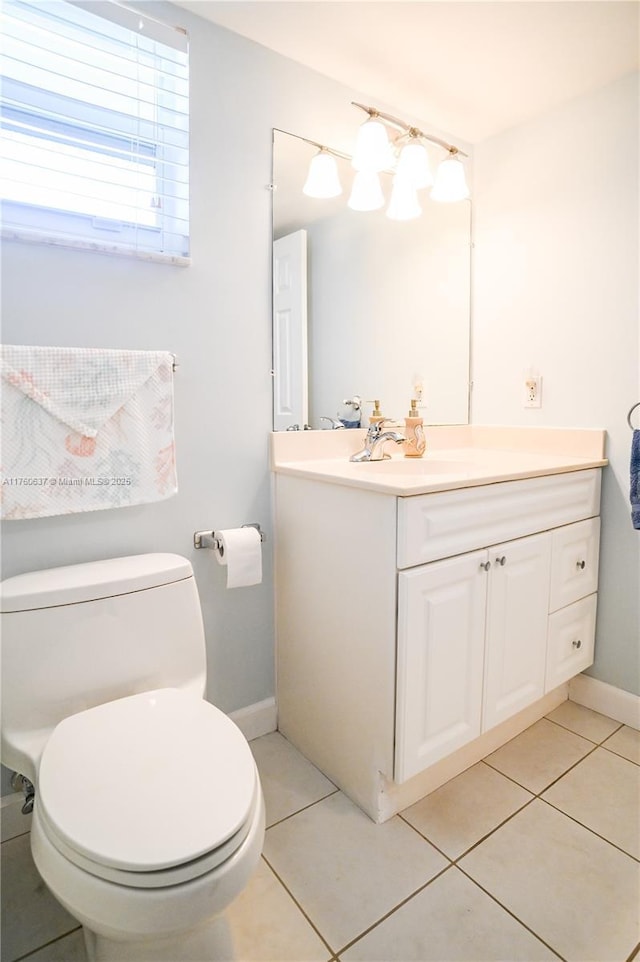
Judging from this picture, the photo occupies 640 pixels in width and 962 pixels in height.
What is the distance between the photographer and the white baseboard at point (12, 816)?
51.7 inches

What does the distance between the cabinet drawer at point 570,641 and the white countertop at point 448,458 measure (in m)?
0.48

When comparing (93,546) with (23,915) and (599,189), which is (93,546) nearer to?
(23,915)

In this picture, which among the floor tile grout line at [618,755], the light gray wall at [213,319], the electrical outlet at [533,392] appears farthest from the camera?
the electrical outlet at [533,392]

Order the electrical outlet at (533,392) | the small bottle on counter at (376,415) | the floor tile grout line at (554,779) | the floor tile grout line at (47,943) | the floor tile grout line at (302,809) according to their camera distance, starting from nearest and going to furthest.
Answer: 1. the floor tile grout line at (47,943)
2. the floor tile grout line at (302,809)
3. the floor tile grout line at (554,779)
4. the small bottle on counter at (376,415)
5. the electrical outlet at (533,392)

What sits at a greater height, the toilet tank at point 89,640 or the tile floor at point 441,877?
the toilet tank at point 89,640

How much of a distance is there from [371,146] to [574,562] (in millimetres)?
1474

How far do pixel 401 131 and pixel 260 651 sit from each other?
71.5 inches

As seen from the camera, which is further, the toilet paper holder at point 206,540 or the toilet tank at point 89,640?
the toilet paper holder at point 206,540

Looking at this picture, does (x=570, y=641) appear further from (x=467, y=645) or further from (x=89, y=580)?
(x=89, y=580)

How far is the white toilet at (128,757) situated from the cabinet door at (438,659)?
1.47ft

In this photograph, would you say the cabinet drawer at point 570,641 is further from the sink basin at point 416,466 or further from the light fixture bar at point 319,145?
the light fixture bar at point 319,145

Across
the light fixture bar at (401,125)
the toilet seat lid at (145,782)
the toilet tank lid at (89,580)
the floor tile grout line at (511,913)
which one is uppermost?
the light fixture bar at (401,125)

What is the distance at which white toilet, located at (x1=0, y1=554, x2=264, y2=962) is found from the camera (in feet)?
2.64

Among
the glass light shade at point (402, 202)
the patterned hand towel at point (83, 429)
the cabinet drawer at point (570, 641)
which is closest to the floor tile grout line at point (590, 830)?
the cabinet drawer at point (570, 641)
